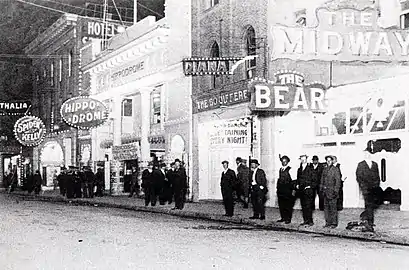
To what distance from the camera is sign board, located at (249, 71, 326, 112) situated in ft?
63.6

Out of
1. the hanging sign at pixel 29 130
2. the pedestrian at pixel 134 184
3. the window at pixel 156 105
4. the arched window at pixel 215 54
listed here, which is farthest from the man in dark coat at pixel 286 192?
the hanging sign at pixel 29 130

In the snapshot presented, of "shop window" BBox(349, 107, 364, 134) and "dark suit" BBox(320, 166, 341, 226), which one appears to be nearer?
"dark suit" BBox(320, 166, 341, 226)

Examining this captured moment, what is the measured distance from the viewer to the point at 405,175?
18.6 meters

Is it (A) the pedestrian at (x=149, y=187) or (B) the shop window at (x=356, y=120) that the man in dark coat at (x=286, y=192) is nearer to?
(B) the shop window at (x=356, y=120)

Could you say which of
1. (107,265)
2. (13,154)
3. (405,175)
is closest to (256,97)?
(405,175)

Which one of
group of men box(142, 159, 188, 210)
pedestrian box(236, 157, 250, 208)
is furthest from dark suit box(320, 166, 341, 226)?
group of men box(142, 159, 188, 210)

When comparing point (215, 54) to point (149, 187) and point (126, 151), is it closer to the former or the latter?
point (149, 187)

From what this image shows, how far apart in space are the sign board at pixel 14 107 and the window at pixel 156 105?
18973 millimetres

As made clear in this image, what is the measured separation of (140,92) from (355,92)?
1483cm

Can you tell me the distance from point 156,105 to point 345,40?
57.3 feet

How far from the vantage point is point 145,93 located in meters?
31.9

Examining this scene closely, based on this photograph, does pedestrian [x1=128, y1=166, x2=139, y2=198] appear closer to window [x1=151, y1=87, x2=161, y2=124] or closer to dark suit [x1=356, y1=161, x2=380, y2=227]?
window [x1=151, y1=87, x2=161, y2=124]

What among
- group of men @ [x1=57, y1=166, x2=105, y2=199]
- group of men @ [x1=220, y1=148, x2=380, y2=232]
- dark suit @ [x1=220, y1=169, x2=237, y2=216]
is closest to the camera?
group of men @ [x1=220, y1=148, x2=380, y2=232]

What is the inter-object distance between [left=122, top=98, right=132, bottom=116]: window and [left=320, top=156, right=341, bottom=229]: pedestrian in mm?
22514
